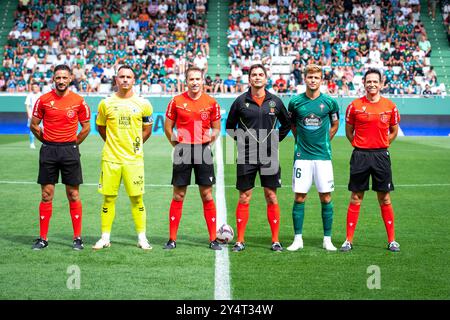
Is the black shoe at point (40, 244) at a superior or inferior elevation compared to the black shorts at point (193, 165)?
inferior

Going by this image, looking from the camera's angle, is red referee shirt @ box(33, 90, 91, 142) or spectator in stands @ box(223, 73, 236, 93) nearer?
red referee shirt @ box(33, 90, 91, 142)

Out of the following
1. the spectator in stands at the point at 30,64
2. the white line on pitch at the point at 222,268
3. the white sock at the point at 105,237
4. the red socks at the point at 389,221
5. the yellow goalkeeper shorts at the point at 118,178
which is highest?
the spectator in stands at the point at 30,64

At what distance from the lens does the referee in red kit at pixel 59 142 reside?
7.98 m

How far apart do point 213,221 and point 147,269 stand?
54.8 inches

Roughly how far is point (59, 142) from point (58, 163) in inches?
9.4

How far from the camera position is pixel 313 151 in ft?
26.2

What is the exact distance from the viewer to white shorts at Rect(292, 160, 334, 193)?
7945 millimetres

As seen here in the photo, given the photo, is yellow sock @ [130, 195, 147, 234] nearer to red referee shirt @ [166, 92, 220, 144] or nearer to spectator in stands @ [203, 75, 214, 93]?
red referee shirt @ [166, 92, 220, 144]

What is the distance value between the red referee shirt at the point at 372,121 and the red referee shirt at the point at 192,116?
5.21 feet

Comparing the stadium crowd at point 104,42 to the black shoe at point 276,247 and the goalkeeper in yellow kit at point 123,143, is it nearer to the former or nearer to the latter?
the goalkeeper in yellow kit at point 123,143

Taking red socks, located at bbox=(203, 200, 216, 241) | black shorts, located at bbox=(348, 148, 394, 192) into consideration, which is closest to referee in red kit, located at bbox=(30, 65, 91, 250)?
red socks, located at bbox=(203, 200, 216, 241)

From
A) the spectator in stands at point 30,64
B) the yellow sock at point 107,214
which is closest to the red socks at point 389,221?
the yellow sock at point 107,214

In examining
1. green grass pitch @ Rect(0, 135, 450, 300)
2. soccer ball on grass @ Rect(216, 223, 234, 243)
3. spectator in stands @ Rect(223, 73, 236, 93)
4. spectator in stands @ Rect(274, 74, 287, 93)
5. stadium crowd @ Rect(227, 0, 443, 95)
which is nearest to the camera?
green grass pitch @ Rect(0, 135, 450, 300)

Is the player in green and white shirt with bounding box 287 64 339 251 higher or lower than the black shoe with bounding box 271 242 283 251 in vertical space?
higher
